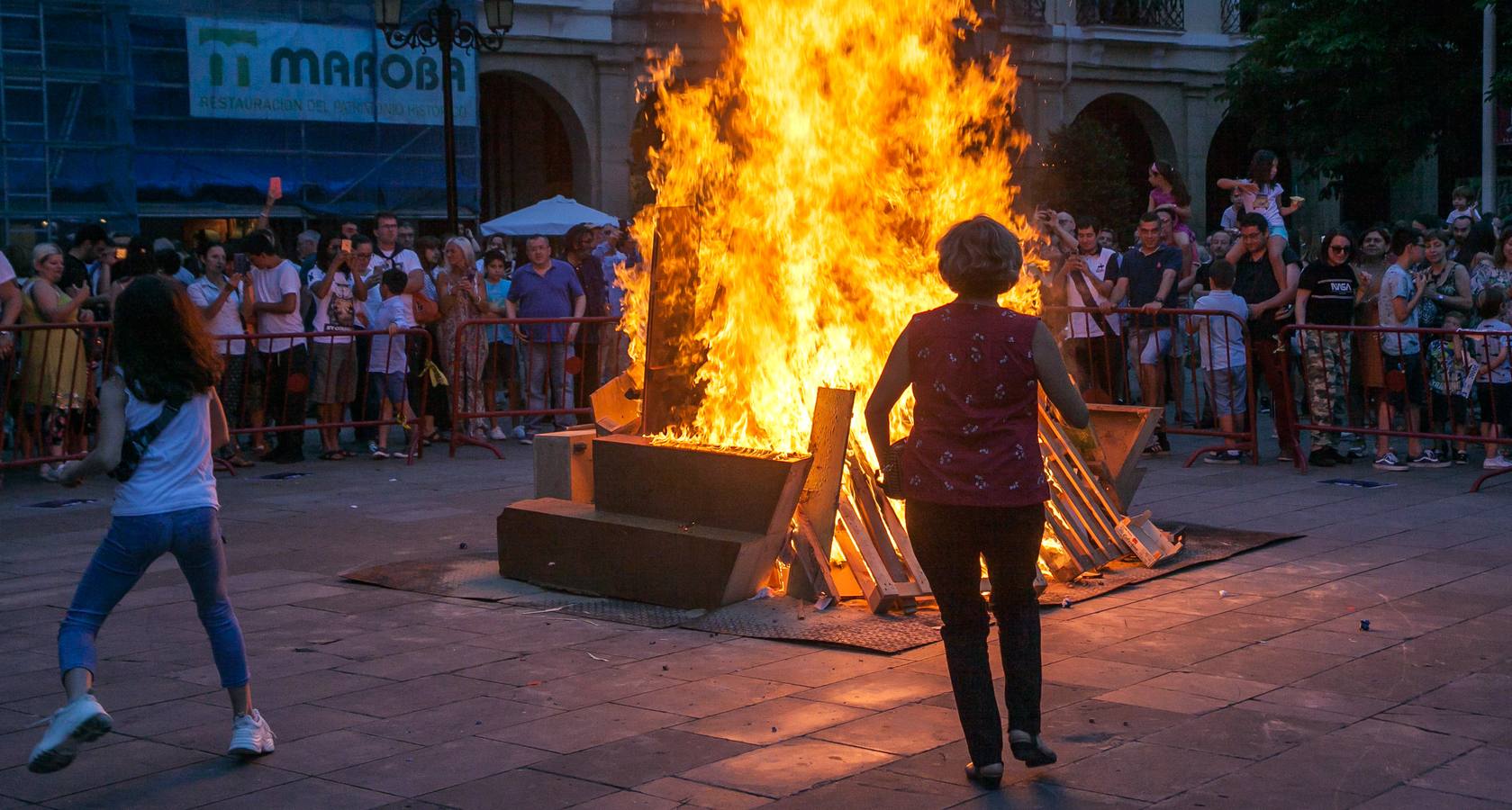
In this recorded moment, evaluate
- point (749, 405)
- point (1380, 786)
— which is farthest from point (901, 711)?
point (749, 405)

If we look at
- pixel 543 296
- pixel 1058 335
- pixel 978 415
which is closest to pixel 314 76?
pixel 543 296

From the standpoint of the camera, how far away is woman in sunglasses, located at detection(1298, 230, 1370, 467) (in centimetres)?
1293

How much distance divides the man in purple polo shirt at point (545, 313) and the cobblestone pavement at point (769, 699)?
18.6ft

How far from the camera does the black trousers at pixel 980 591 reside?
5262 mm

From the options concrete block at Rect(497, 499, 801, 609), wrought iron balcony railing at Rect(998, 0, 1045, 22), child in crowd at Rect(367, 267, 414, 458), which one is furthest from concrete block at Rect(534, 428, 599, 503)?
wrought iron balcony railing at Rect(998, 0, 1045, 22)

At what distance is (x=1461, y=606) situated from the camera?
25.3 ft

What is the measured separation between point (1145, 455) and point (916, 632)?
23.1 ft

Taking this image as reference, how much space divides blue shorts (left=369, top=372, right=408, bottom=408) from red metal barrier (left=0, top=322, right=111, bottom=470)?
7.40ft

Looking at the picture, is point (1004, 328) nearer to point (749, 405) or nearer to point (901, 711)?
point (901, 711)

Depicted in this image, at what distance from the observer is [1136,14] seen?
1353 inches

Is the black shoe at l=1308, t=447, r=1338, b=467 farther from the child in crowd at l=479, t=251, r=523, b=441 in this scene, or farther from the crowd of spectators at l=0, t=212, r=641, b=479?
the child in crowd at l=479, t=251, r=523, b=441

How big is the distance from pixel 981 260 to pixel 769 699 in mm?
1897

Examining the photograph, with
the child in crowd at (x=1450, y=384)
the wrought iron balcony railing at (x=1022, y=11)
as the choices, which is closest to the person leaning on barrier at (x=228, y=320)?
the child in crowd at (x=1450, y=384)

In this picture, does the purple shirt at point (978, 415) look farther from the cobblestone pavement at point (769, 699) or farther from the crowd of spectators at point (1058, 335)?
the crowd of spectators at point (1058, 335)
